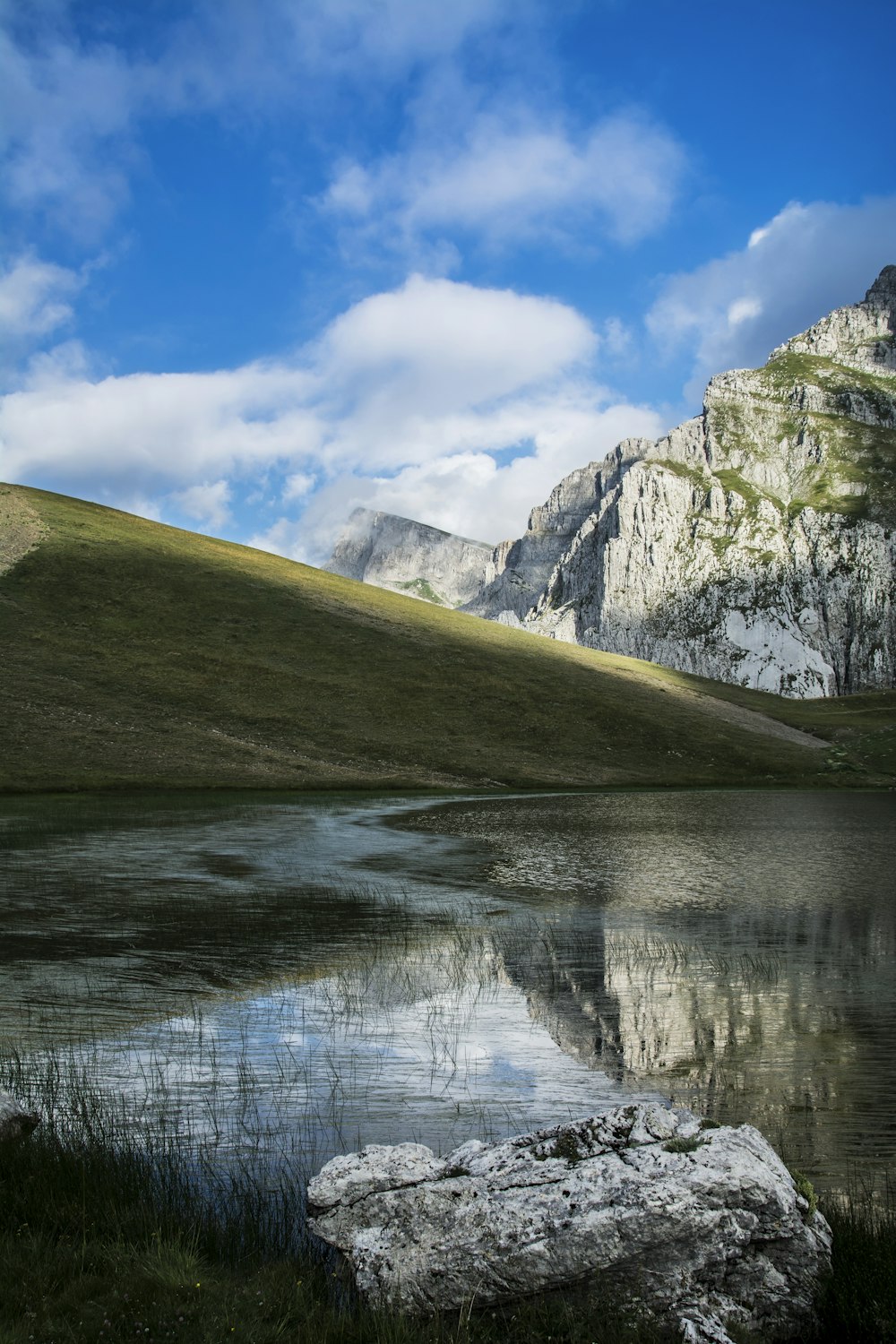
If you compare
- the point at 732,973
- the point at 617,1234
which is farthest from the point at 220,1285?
the point at 732,973

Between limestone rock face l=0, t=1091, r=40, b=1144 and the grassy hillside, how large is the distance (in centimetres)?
5744

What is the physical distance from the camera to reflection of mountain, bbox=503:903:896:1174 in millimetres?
11195

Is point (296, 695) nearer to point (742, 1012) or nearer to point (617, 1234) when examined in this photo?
point (742, 1012)

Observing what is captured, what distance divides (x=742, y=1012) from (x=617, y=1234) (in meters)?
9.94

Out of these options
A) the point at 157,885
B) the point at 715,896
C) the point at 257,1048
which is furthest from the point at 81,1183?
the point at 715,896

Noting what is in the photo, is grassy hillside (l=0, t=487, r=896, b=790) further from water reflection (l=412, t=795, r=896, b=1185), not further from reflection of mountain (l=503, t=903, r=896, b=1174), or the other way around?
reflection of mountain (l=503, t=903, r=896, b=1174)

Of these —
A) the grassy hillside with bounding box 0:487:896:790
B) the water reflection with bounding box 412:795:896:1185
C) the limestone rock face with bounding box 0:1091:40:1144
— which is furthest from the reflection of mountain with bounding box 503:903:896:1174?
the grassy hillside with bounding box 0:487:896:790

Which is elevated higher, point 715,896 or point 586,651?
point 586,651

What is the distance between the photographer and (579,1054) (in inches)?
529

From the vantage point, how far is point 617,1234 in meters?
6.61

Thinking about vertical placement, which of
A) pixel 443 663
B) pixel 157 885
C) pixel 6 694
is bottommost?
Answer: pixel 157 885

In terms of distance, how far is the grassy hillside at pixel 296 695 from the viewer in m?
76.7

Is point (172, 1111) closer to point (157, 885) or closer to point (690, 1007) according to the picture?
point (690, 1007)

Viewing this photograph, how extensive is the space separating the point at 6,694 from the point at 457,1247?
8507 cm
